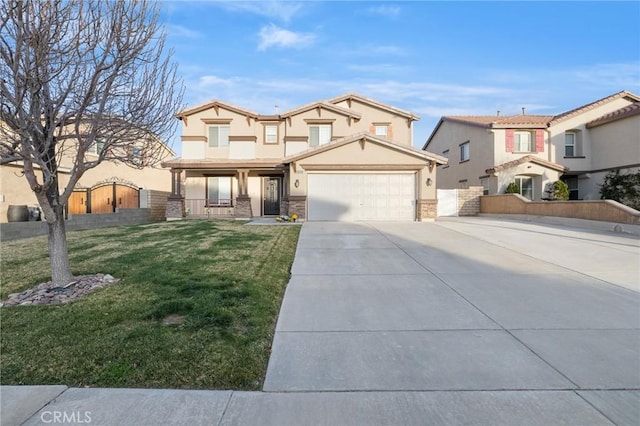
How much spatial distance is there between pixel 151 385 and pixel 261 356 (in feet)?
3.36

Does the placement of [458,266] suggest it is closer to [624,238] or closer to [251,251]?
[251,251]

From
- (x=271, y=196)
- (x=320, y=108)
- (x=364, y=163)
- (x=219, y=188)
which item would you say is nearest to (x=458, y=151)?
(x=320, y=108)

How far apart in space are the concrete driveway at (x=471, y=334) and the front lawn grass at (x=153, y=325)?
0.39 m

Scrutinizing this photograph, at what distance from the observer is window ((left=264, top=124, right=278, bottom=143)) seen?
20703 mm

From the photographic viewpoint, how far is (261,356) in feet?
11.8

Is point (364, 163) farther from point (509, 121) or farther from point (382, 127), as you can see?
point (509, 121)

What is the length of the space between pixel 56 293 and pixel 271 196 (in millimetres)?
15508

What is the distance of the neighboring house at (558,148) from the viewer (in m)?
20.2

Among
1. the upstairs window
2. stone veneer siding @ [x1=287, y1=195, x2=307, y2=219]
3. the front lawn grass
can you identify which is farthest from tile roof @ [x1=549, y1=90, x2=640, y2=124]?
the front lawn grass

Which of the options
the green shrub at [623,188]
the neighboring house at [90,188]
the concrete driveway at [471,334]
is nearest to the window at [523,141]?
the green shrub at [623,188]

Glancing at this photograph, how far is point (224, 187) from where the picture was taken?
20.7m

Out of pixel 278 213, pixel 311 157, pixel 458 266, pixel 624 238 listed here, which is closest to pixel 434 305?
pixel 458 266

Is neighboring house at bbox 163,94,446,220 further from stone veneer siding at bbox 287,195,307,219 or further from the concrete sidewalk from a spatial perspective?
the concrete sidewalk

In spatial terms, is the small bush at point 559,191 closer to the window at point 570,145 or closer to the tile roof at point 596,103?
the window at point 570,145
